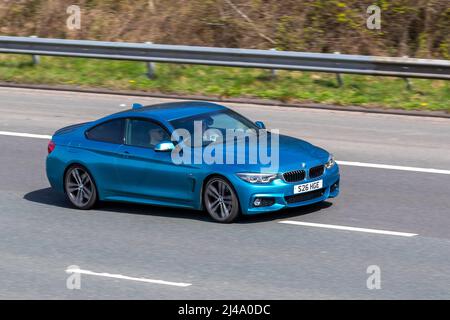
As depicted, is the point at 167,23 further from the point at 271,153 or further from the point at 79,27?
the point at 271,153

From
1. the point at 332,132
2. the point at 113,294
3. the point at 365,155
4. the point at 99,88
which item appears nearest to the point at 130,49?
the point at 99,88

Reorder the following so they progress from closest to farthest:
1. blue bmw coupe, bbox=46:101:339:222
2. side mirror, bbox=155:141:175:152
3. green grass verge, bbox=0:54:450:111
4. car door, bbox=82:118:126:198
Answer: blue bmw coupe, bbox=46:101:339:222, side mirror, bbox=155:141:175:152, car door, bbox=82:118:126:198, green grass verge, bbox=0:54:450:111

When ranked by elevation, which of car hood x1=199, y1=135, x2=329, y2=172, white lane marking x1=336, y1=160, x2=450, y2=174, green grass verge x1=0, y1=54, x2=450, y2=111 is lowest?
green grass verge x1=0, y1=54, x2=450, y2=111

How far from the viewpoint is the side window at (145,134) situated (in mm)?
13223

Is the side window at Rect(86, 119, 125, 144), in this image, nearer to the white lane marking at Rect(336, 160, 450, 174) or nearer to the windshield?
the windshield

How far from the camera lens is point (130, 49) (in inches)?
902

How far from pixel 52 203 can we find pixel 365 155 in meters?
5.21

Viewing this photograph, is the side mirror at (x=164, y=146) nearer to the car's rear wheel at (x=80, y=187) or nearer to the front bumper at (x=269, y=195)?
the front bumper at (x=269, y=195)

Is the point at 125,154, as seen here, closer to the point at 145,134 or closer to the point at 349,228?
the point at 145,134

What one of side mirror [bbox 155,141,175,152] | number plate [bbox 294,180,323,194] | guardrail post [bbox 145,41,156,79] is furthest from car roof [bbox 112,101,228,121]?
guardrail post [bbox 145,41,156,79]

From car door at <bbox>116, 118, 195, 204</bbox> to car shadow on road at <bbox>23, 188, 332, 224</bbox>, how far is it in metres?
0.36

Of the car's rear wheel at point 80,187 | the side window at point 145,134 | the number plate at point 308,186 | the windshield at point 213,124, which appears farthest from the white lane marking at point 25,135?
the number plate at point 308,186

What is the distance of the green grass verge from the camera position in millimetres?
20453

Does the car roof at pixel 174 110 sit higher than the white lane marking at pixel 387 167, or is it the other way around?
the car roof at pixel 174 110
